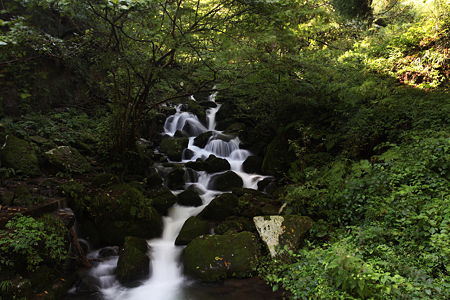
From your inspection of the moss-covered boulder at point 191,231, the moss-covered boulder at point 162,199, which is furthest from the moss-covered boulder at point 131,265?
the moss-covered boulder at point 162,199

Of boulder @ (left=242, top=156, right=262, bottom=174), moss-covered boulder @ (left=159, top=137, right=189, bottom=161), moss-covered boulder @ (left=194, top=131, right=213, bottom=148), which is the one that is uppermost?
moss-covered boulder @ (left=194, top=131, right=213, bottom=148)

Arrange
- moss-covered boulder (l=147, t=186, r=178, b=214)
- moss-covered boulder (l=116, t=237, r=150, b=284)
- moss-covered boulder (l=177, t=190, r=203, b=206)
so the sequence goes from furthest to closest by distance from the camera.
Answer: moss-covered boulder (l=177, t=190, r=203, b=206)
moss-covered boulder (l=147, t=186, r=178, b=214)
moss-covered boulder (l=116, t=237, r=150, b=284)

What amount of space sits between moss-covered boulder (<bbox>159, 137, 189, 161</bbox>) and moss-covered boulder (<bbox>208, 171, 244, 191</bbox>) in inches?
102

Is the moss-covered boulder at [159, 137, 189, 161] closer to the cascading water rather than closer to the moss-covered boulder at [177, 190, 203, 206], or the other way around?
the cascading water

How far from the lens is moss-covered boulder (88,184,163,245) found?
19.8ft

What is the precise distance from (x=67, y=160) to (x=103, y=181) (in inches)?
56.0

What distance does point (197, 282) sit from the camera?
16.7 ft

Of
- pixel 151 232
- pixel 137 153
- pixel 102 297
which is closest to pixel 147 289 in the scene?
pixel 102 297

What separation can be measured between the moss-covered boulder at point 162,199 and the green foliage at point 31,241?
265 cm

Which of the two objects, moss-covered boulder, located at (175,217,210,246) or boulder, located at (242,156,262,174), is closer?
moss-covered boulder, located at (175,217,210,246)

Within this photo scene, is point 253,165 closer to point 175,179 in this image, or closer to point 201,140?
point 175,179

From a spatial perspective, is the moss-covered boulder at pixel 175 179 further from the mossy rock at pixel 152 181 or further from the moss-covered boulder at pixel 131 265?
the moss-covered boulder at pixel 131 265

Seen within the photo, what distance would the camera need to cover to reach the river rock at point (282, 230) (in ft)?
16.6

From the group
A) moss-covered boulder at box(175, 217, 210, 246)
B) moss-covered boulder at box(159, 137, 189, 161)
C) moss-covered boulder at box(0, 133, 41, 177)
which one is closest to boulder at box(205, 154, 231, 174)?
moss-covered boulder at box(159, 137, 189, 161)
